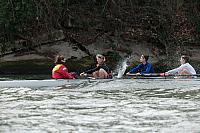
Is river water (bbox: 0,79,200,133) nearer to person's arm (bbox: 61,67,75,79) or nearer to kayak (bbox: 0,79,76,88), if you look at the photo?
kayak (bbox: 0,79,76,88)

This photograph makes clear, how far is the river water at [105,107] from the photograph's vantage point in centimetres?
955

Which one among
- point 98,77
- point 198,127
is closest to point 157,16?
point 98,77

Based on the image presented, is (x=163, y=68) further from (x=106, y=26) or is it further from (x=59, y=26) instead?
(x=59, y=26)

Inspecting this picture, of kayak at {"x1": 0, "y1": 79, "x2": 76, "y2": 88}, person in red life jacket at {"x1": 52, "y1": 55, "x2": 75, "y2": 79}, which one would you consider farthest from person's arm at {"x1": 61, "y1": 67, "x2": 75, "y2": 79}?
kayak at {"x1": 0, "y1": 79, "x2": 76, "y2": 88}

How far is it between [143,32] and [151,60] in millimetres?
3518

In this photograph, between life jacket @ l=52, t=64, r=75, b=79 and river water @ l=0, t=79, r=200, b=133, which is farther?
life jacket @ l=52, t=64, r=75, b=79

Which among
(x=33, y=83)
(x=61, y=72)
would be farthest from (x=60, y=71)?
(x=33, y=83)

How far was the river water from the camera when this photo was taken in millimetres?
Answer: 9547

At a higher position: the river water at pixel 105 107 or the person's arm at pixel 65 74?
the person's arm at pixel 65 74

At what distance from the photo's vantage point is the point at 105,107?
11820mm

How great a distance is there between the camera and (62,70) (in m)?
16.8

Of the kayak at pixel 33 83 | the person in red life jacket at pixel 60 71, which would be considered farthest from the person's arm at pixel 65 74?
the kayak at pixel 33 83

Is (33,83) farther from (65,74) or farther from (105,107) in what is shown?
(105,107)

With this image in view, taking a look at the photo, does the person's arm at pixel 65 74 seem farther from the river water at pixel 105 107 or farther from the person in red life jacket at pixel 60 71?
the river water at pixel 105 107
